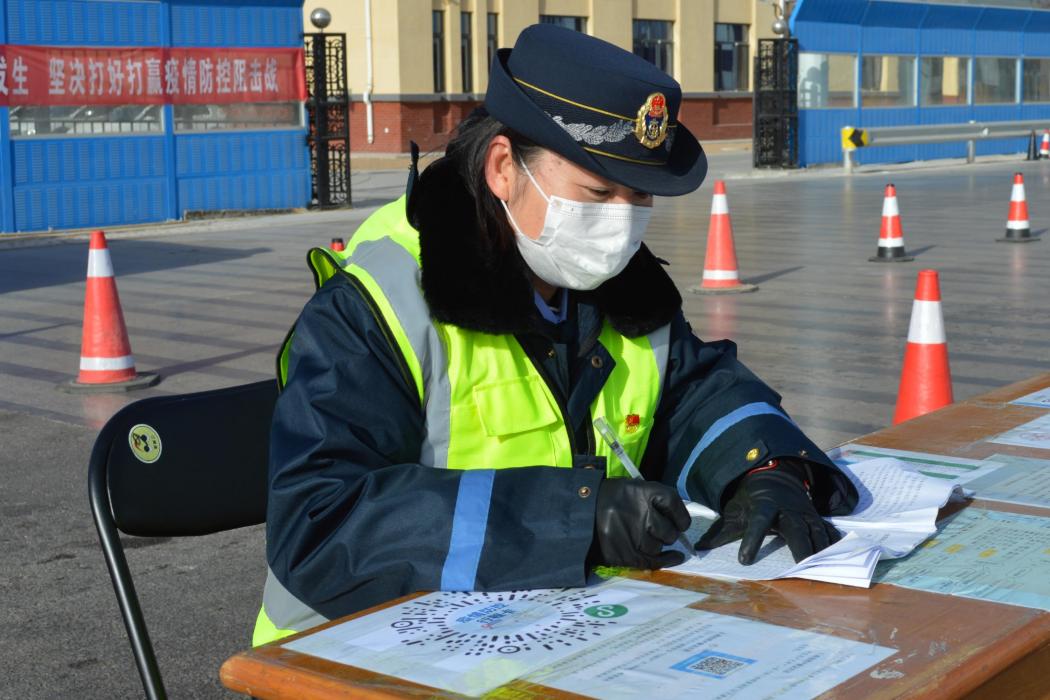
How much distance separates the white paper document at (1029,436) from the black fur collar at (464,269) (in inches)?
37.3

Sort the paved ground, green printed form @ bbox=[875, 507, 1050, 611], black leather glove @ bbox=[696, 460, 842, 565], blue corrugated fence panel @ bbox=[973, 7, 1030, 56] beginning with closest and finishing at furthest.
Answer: green printed form @ bbox=[875, 507, 1050, 611]
black leather glove @ bbox=[696, 460, 842, 565]
the paved ground
blue corrugated fence panel @ bbox=[973, 7, 1030, 56]

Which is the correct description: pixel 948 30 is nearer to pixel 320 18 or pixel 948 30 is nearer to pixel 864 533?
pixel 320 18

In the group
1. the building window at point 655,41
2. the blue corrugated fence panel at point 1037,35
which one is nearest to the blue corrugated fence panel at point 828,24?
the blue corrugated fence panel at point 1037,35

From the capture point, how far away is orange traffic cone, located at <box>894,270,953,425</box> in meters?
5.87

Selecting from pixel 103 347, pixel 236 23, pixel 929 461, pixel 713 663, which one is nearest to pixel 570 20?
pixel 236 23

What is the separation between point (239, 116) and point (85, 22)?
2551mm

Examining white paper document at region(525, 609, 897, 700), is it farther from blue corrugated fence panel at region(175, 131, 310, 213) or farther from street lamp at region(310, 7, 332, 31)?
street lamp at region(310, 7, 332, 31)

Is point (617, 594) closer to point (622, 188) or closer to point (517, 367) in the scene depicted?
point (517, 367)

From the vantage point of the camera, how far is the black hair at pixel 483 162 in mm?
2498

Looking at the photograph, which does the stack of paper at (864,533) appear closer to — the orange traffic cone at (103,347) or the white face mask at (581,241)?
the white face mask at (581,241)

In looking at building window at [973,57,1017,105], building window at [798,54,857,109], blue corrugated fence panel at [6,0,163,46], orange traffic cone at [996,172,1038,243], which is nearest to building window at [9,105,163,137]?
blue corrugated fence panel at [6,0,163,46]

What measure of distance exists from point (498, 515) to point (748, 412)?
2.46 feet

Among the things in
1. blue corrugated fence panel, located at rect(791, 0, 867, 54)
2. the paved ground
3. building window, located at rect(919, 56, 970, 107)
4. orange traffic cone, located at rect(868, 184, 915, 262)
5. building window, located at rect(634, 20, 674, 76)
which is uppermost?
building window, located at rect(634, 20, 674, 76)

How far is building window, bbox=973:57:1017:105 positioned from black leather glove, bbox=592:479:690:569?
3280cm
